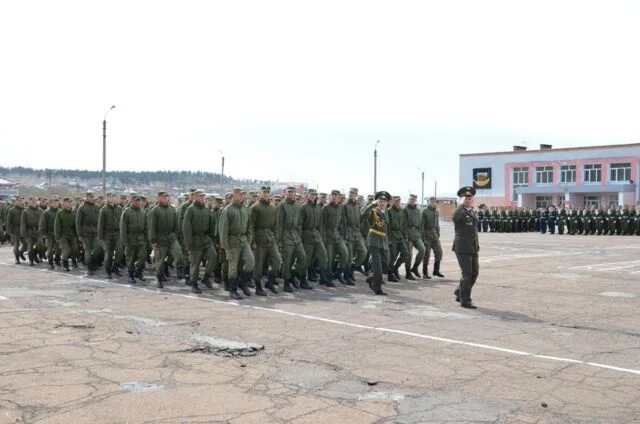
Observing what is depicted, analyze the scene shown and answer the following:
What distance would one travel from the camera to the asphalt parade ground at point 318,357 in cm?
557

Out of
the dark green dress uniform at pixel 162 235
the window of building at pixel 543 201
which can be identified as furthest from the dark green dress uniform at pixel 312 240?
the window of building at pixel 543 201

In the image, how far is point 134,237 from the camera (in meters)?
15.0

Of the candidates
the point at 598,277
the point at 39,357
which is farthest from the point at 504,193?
the point at 39,357

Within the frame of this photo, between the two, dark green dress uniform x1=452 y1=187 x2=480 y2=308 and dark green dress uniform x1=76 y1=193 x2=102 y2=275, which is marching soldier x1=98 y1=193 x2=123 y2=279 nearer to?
dark green dress uniform x1=76 y1=193 x2=102 y2=275

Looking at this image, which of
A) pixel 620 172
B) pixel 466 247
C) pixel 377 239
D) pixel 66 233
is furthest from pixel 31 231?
pixel 620 172

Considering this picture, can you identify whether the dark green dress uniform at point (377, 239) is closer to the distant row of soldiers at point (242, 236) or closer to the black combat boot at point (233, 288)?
the distant row of soldiers at point (242, 236)

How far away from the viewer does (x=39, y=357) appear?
7297mm

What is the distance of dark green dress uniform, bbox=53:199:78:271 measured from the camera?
17.6 m

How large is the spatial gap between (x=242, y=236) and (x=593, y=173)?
60.9m

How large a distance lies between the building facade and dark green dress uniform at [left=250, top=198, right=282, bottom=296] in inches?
2235

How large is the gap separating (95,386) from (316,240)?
8493mm

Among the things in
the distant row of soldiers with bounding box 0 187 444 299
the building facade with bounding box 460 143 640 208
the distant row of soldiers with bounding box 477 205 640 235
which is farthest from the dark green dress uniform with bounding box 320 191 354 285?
the building facade with bounding box 460 143 640 208

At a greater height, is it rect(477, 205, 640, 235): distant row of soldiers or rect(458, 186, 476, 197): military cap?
rect(458, 186, 476, 197): military cap

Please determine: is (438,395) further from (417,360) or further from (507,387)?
(417,360)
